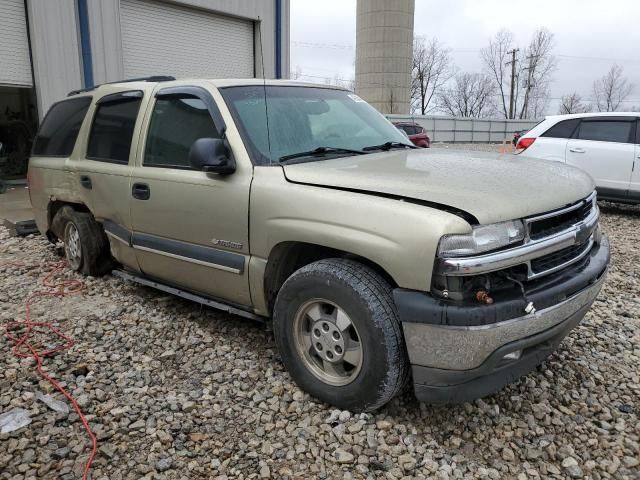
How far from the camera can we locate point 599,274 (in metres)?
2.93

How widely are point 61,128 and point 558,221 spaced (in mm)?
4589

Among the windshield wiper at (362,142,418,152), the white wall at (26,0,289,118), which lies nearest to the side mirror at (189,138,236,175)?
the windshield wiper at (362,142,418,152)

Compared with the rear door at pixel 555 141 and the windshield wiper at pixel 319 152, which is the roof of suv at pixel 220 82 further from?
the rear door at pixel 555 141

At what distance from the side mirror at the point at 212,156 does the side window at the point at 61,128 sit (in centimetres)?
228

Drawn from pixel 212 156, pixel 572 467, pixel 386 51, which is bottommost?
pixel 572 467

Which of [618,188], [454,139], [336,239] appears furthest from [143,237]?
[454,139]

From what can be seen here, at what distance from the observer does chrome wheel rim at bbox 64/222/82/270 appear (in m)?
5.06

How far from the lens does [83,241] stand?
4.88 meters

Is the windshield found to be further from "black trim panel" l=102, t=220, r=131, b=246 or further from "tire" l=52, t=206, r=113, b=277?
"tire" l=52, t=206, r=113, b=277

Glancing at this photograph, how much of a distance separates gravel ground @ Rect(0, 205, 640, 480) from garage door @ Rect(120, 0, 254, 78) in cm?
1023

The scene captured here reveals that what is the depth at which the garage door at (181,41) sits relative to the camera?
12.4 m

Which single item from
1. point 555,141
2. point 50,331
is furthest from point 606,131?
point 50,331

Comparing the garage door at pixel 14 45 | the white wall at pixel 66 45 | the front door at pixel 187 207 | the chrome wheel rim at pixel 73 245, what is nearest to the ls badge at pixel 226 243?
the front door at pixel 187 207

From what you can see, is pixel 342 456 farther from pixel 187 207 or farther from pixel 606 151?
pixel 606 151
